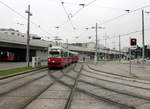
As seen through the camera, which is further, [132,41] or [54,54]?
[54,54]

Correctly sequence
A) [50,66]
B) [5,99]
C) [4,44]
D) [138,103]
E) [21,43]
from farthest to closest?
[21,43], [4,44], [50,66], [5,99], [138,103]

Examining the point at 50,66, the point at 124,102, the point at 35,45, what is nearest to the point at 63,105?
the point at 124,102

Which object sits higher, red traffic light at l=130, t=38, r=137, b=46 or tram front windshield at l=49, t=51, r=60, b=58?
red traffic light at l=130, t=38, r=137, b=46

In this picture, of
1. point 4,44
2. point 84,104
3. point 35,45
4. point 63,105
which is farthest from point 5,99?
point 35,45

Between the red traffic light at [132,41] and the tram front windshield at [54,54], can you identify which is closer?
the red traffic light at [132,41]

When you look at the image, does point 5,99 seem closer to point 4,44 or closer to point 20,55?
point 4,44

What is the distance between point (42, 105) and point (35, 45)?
153ft

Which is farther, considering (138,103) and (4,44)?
(4,44)

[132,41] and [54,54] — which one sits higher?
[132,41]

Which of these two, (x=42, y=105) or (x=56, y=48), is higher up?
(x=56, y=48)

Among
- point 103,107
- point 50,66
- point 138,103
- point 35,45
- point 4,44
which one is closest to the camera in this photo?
point 103,107

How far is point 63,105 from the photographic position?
5828 mm

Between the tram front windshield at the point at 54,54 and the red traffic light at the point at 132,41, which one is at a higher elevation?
the red traffic light at the point at 132,41

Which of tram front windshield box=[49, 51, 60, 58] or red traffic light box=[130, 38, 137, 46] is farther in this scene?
tram front windshield box=[49, 51, 60, 58]
